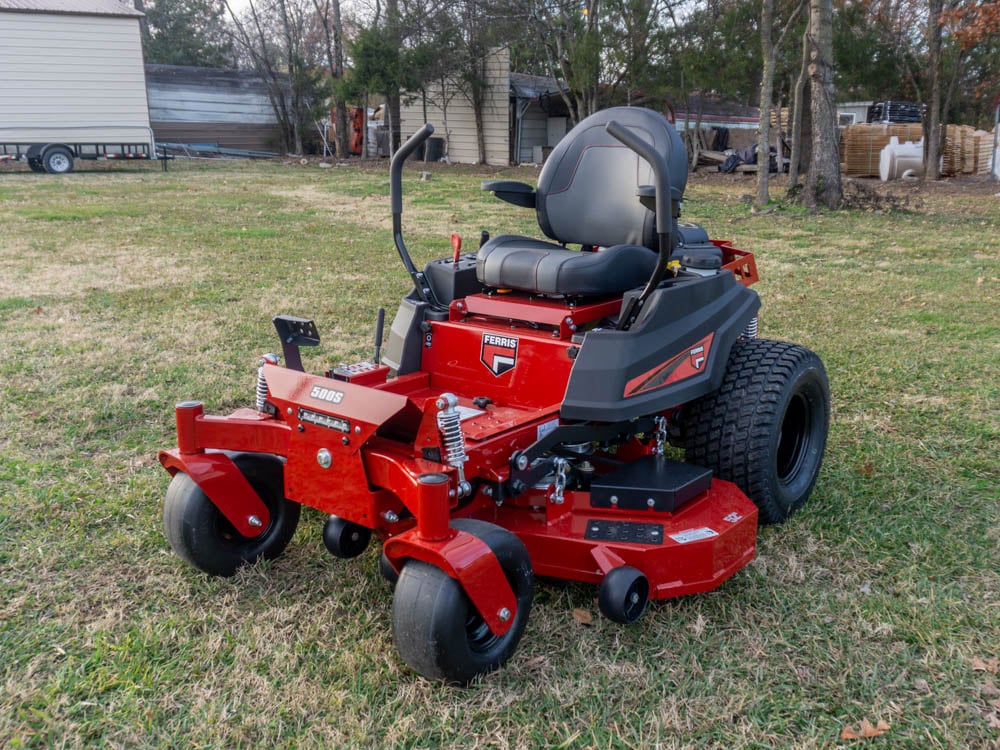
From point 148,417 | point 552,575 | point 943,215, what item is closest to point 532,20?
point 943,215

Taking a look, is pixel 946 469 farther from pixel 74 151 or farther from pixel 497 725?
pixel 74 151

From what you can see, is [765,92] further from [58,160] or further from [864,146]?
[58,160]

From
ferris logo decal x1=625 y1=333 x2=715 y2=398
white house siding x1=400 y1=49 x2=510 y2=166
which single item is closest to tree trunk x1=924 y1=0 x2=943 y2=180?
white house siding x1=400 y1=49 x2=510 y2=166

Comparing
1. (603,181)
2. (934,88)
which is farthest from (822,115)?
(603,181)

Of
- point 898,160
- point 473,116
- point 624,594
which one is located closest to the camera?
point 624,594

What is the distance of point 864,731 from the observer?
87.9 inches

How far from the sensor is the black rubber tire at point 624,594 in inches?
97.8

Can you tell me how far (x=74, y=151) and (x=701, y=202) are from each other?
14473 millimetres

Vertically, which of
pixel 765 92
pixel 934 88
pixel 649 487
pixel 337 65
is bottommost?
pixel 649 487

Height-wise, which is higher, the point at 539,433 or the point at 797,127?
the point at 797,127

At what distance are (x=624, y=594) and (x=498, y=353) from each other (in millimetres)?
1117

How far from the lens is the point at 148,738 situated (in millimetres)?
2209

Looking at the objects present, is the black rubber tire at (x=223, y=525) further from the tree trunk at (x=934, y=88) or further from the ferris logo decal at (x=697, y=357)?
the tree trunk at (x=934, y=88)

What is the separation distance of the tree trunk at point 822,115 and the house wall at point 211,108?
64.6ft
